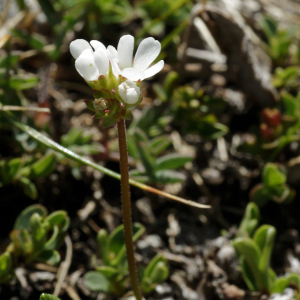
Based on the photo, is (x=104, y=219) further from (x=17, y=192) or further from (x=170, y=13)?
(x=170, y=13)

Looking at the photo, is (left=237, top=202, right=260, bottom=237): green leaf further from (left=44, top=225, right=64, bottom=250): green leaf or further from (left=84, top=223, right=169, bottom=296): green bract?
(left=44, top=225, right=64, bottom=250): green leaf

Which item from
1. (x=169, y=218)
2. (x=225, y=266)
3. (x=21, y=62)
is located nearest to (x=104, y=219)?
(x=169, y=218)

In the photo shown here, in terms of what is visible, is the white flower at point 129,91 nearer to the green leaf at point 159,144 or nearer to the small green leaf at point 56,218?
the small green leaf at point 56,218

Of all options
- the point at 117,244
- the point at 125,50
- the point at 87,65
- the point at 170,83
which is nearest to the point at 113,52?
the point at 125,50

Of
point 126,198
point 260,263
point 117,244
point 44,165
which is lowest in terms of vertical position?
point 260,263

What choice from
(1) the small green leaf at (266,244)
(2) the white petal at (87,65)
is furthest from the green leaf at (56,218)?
(1) the small green leaf at (266,244)

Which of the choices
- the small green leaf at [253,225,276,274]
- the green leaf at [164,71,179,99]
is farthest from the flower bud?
the green leaf at [164,71,179,99]

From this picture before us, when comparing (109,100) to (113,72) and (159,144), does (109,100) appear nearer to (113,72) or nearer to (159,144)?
(113,72)

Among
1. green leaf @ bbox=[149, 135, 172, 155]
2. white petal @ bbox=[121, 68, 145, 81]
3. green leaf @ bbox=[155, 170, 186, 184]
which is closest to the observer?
white petal @ bbox=[121, 68, 145, 81]
